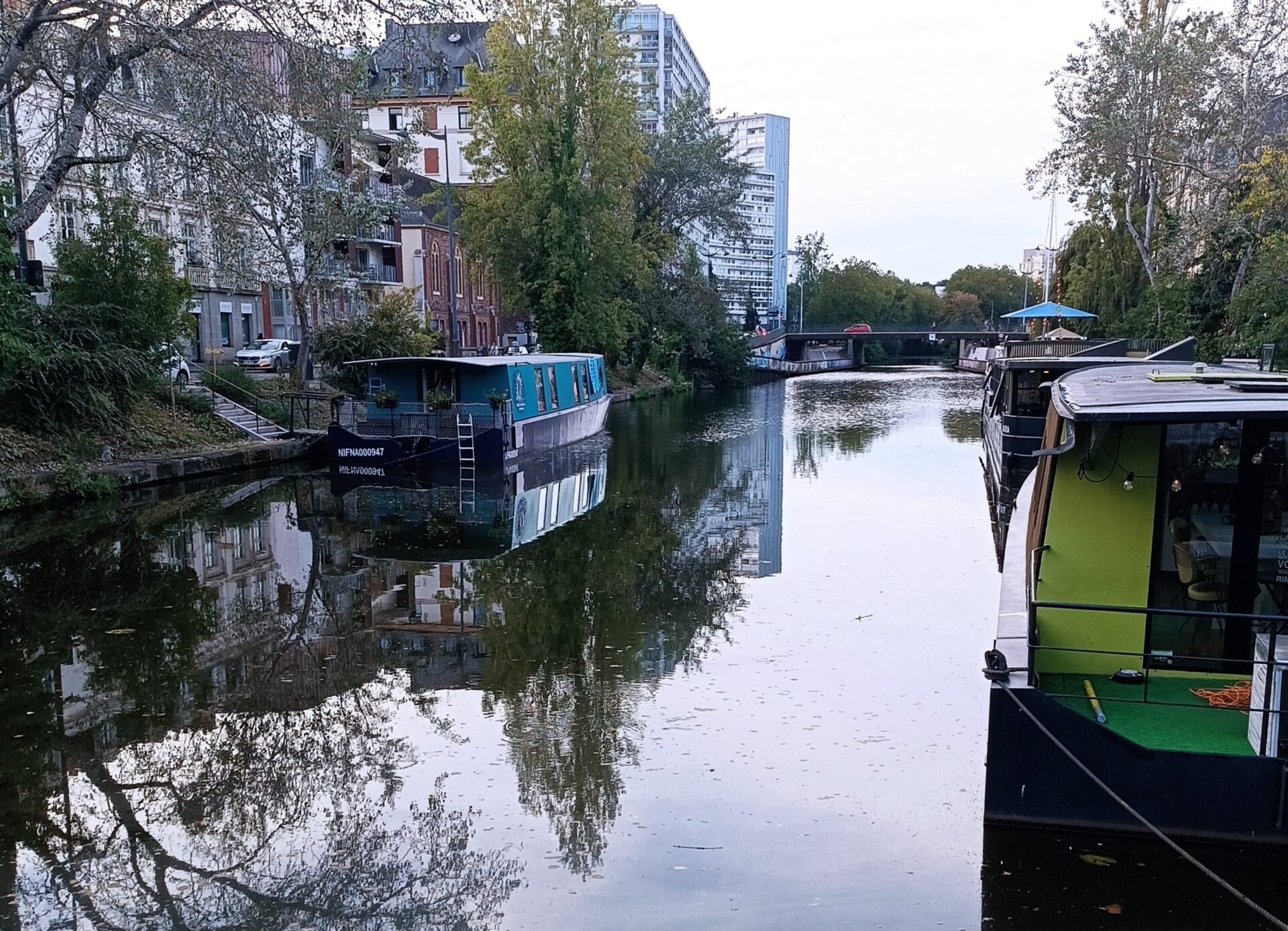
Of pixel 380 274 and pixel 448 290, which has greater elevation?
pixel 380 274

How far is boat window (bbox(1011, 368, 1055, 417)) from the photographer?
816 inches

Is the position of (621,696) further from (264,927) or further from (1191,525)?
(1191,525)

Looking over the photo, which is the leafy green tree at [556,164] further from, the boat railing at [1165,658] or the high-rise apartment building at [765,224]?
→ the high-rise apartment building at [765,224]

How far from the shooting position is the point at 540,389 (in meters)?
25.8

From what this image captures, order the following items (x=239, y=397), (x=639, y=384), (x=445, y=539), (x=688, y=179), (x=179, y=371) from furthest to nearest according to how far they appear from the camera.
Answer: (x=639, y=384) → (x=688, y=179) → (x=239, y=397) → (x=179, y=371) → (x=445, y=539)

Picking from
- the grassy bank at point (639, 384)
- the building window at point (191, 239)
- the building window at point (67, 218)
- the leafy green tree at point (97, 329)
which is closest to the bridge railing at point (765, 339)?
the grassy bank at point (639, 384)

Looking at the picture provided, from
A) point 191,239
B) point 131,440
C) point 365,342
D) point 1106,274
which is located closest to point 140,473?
point 131,440

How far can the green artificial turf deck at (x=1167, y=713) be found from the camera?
5.73 metres

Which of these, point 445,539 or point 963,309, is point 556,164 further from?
point 963,309

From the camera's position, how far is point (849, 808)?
6469mm

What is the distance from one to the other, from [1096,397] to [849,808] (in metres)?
3.11

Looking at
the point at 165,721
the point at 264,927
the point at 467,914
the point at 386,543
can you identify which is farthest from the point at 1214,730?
the point at 386,543

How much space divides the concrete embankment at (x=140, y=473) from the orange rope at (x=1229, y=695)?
16.3 metres

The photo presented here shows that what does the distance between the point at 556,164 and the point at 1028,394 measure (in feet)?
69.4
